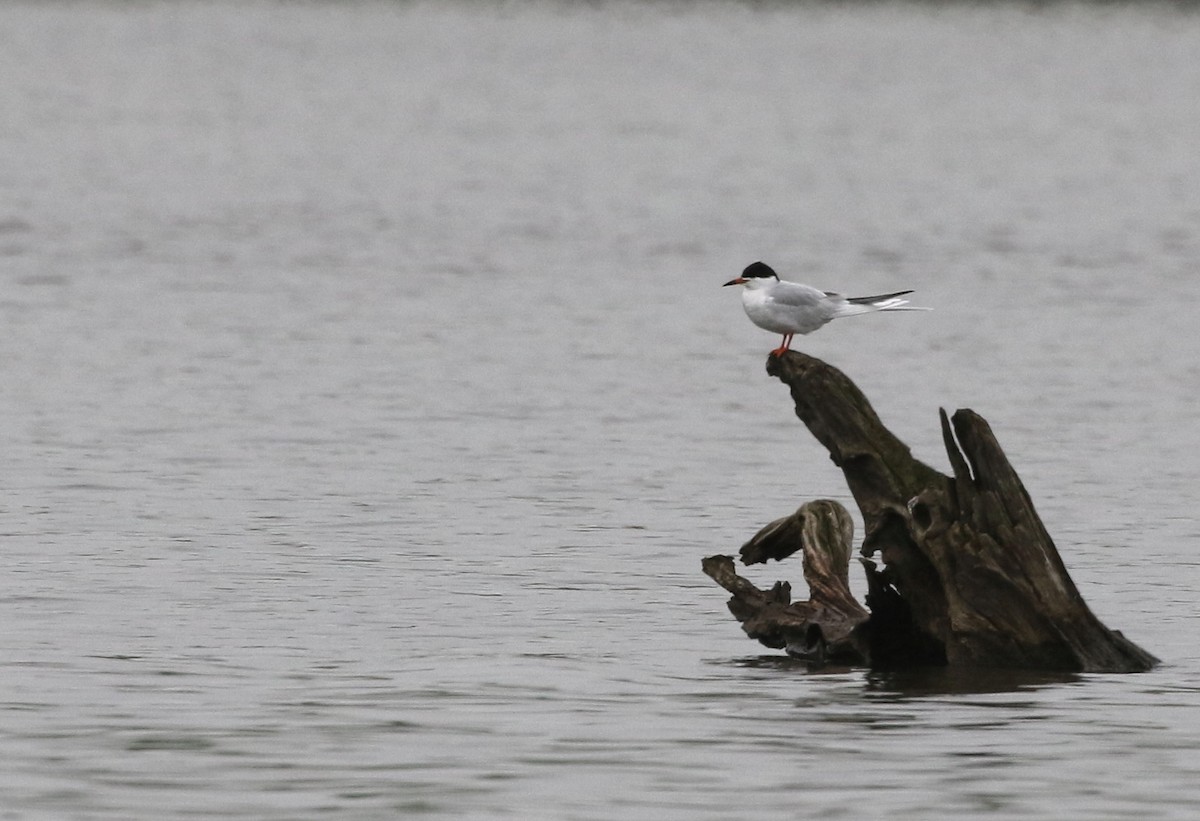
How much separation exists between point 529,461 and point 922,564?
33.7 feet

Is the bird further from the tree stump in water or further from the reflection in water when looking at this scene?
the reflection in water

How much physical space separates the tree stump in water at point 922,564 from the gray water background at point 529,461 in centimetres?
26

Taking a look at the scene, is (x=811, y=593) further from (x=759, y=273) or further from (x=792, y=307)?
(x=759, y=273)

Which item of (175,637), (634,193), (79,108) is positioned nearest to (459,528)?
(175,637)

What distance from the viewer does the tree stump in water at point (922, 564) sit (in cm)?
1498

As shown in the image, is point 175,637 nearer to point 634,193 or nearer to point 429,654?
point 429,654

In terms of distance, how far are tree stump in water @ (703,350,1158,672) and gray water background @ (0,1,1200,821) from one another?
0.87ft

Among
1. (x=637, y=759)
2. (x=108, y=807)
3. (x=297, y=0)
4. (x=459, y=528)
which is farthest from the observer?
(x=297, y=0)

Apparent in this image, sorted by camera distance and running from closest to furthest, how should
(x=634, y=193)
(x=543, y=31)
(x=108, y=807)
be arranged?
(x=108, y=807) → (x=634, y=193) → (x=543, y=31)

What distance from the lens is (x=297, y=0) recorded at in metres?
181

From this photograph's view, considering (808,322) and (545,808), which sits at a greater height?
(808,322)

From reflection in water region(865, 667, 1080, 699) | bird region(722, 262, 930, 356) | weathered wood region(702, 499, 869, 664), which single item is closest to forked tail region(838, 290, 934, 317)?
bird region(722, 262, 930, 356)

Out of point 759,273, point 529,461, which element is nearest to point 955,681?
point 759,273

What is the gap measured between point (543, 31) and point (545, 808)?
14301 centimetres
